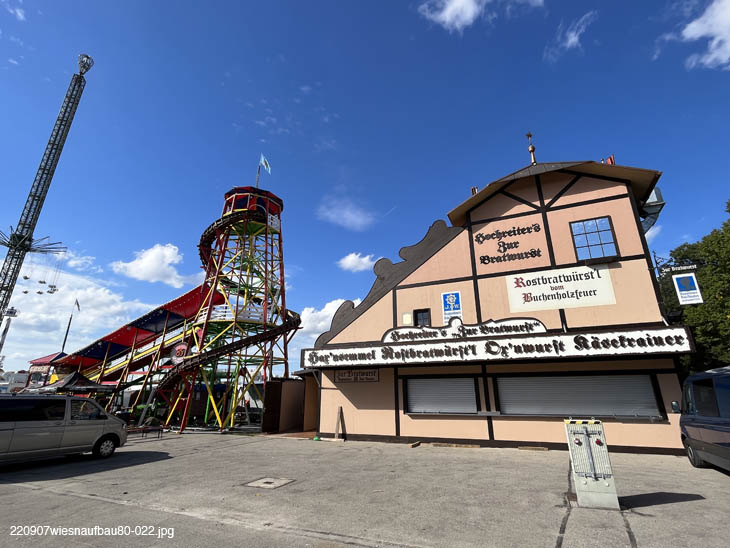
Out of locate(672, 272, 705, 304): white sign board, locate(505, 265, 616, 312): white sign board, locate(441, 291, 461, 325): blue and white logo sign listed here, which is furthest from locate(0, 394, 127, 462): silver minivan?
locate(672, 272, 705, 304): white sign board

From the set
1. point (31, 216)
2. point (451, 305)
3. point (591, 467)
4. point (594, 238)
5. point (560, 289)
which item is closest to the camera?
point (591, 467)

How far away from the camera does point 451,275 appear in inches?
571

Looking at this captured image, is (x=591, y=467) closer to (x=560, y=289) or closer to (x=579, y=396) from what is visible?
(x=579, y=396)

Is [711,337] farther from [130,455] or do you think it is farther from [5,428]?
Result: [5,428]

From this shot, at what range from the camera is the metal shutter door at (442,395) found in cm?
1295

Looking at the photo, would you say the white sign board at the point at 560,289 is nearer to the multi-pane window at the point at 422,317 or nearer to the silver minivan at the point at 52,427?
the multi-pane window at the point at 422,317

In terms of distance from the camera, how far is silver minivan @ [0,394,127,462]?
8.93 m

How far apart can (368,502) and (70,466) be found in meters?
9.54

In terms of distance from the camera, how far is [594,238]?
1275 centimetres

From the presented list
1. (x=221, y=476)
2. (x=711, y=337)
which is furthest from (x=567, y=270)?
(x=711, y=337)

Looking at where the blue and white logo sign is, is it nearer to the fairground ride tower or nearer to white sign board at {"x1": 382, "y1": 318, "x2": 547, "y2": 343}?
white sign board at {"x1": 382, "y1": 318, "x2": 547, "y2": 343}

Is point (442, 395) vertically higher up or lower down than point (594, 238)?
lower down

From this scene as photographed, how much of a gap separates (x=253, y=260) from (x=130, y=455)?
13.1 metres

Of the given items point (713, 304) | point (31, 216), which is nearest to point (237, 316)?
point (713, 304)
